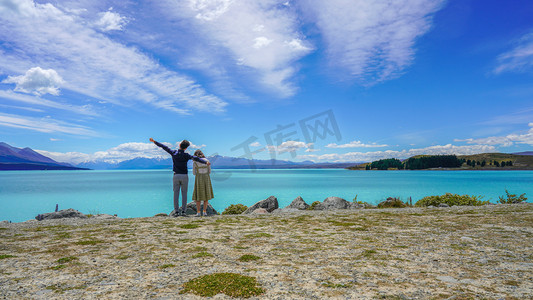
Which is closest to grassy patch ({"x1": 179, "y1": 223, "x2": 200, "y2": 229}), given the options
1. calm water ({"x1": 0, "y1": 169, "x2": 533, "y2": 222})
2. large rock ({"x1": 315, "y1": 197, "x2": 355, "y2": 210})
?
large rock ({"x1": 315, "y1": 197, "x2": 355, "y2": 210})

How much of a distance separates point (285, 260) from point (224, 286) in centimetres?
200

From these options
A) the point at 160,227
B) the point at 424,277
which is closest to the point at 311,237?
the point at 424,277

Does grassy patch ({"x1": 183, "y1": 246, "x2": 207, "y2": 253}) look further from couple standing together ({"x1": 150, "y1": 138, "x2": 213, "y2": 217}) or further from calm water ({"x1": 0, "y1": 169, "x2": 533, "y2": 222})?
calm water ({"x1": 0, "y1": 169, "x2": 533, "y2": 222})

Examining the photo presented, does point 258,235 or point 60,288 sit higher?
point 60,288

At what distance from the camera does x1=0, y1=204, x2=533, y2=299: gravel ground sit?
4801 millimetres

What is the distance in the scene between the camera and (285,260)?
257 inches

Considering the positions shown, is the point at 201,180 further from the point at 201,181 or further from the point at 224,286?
the point at 224,286

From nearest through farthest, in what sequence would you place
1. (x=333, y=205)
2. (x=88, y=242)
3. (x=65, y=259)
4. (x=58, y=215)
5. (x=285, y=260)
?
1. (x=285, y=260)
2. (x=65, y=259)
3. (x=88, y=242)
4. (x=58, y=215)
5. (x=333, y=205)

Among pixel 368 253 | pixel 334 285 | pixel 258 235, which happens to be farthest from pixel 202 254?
pixel 368 253

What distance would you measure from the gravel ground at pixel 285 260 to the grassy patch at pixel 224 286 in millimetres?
177

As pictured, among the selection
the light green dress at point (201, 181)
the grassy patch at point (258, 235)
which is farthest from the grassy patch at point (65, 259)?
the light green dress at point (201, 181)

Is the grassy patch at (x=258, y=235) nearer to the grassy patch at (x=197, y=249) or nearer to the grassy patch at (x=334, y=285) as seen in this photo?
the grassy patch at (x=197, y=249)

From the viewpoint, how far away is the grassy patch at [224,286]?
466cm

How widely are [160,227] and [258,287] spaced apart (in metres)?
7.41
